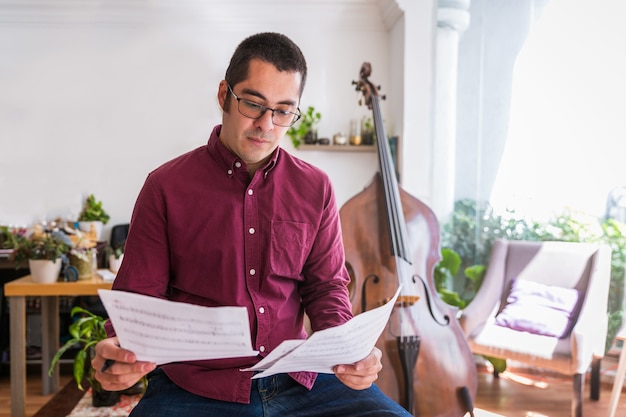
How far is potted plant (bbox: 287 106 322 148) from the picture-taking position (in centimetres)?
457

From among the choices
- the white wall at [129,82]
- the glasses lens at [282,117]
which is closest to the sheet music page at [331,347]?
the glasses lens at [282,117]

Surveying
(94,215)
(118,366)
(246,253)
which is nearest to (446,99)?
(94,215)

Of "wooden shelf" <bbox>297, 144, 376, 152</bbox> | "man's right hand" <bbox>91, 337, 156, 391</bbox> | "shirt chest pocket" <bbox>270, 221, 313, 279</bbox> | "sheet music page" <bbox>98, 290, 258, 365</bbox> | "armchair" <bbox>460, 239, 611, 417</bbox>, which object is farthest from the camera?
"wooden shelf" <bbox>297, 144, 376, 152</bbox>

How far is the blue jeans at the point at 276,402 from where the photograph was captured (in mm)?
1360

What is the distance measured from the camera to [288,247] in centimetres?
155

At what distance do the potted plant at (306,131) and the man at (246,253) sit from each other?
2976 mm

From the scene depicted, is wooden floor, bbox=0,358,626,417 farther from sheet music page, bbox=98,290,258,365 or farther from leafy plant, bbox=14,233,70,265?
sheet music page, bbox=98,290,258,365

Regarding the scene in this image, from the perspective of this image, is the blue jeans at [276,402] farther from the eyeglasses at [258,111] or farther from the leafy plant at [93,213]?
the leafy plant at [93,213]

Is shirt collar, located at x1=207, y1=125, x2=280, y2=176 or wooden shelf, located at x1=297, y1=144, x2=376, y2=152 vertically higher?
wooden shelf, located at x1=297, y1=144, x2=376, y2=152

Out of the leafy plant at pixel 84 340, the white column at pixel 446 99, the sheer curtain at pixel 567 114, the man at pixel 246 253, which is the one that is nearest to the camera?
the man at pixel 246 253

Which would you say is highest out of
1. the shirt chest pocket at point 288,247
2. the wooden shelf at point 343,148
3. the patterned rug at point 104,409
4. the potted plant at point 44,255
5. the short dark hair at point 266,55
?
the short dark hair at point 266,55

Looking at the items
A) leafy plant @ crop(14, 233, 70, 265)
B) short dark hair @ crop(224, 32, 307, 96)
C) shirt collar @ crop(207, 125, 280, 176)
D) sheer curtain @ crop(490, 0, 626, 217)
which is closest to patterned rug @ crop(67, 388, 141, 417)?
leafy plant @ crop(14, 233, 70, 265)

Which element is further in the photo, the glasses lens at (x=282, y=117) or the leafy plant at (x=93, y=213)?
the leafy plant at (x=93, y=213)

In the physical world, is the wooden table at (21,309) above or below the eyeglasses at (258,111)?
below
